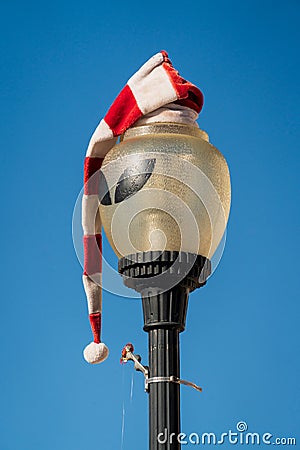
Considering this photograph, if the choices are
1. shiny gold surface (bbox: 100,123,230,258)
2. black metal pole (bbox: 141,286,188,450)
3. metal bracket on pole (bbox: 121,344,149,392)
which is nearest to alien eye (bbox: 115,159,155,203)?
shiny gold surface (bbox: 100,123,230,258)

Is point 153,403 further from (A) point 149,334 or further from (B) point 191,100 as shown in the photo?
(B) point 191,100

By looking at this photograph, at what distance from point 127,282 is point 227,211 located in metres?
0.38

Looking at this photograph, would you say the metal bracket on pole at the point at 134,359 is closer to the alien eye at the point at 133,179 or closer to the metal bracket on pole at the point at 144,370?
the metal bracket on pole at the point at 144,370

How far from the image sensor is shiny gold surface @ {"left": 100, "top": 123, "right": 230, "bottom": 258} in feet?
9.55

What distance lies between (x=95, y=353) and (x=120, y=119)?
76cm

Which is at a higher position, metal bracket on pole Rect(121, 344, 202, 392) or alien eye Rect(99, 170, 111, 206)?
alien eye Rect(99, 170, 111, 206)

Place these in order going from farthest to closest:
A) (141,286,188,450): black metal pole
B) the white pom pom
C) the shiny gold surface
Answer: the white pom pom
the shiny gold surface
(141,286,188,450): black metal pole

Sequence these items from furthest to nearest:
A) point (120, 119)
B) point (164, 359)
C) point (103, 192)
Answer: point (120, 119), point (103, 192), point (164, 359)

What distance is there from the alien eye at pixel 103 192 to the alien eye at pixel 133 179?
5 centimetres

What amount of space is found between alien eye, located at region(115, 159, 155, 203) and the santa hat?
188mm

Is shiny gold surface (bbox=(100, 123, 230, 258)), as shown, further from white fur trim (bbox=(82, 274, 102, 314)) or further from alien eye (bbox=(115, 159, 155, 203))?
white fur trim (bbox=(82, 274, 102, 314))

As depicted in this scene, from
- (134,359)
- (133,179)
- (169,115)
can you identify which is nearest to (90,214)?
(133,179)

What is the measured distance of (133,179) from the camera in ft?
9.64

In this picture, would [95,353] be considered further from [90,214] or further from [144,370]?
[90,214]
